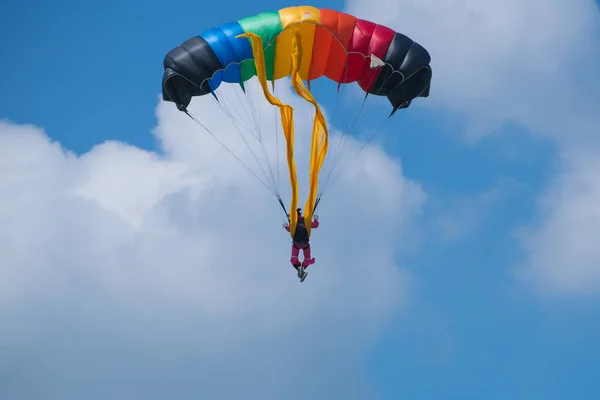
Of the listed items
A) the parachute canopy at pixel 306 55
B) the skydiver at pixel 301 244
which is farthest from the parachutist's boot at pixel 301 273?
the parachute canopy at pixel 306 55

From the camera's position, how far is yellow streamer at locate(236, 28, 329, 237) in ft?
104

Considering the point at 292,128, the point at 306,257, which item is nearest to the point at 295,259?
the point at 306,257

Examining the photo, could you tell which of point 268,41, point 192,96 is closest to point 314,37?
point 268,41

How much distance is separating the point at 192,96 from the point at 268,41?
119 inches

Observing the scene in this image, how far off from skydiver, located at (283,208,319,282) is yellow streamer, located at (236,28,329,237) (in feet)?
0.50

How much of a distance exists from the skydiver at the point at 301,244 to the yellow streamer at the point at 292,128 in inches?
6.0

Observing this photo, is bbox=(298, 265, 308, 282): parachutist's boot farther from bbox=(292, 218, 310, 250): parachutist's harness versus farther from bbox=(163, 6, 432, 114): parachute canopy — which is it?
bbox=(163, 6, 432, 114): parachute canopy

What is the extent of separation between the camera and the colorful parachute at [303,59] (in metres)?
32.3

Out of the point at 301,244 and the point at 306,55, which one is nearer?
the point at 301,244

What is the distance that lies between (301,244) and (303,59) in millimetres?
5893

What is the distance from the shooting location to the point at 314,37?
3334cm

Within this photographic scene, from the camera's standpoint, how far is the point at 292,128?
31.9 m

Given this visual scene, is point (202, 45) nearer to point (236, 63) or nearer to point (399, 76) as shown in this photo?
point (236, 63)

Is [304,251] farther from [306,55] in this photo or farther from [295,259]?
[306,55]
